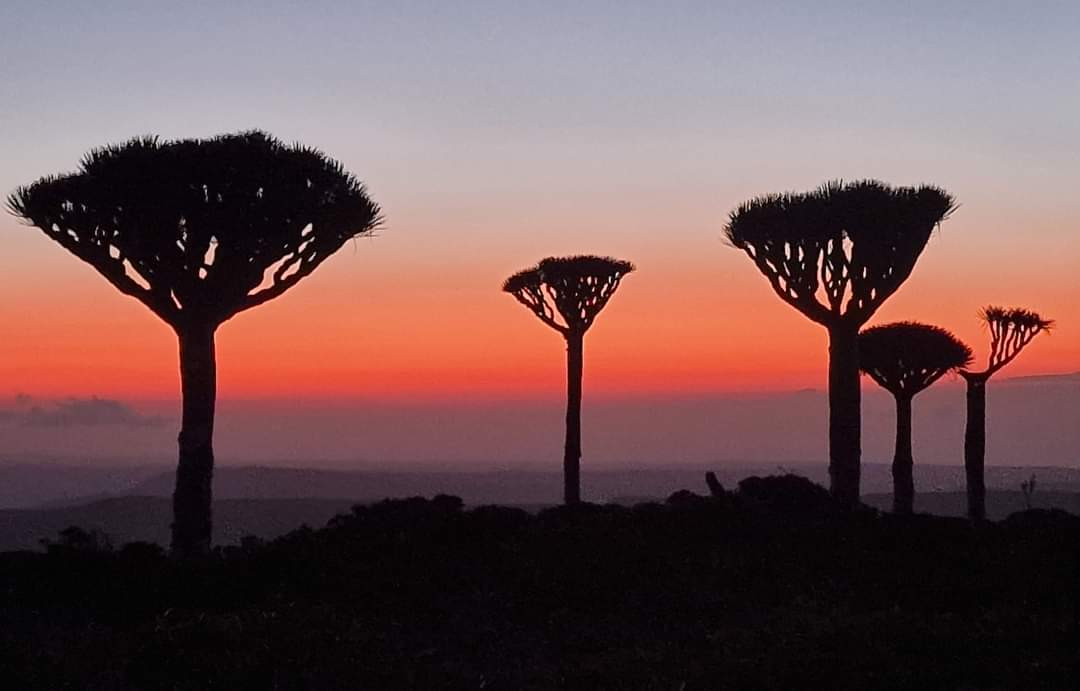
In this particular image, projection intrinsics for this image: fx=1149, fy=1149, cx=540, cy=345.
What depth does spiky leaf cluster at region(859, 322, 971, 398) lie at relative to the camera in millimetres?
27875

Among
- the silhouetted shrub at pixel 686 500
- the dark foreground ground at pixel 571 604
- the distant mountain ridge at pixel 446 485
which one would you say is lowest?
the distant mountain ridge at pixel 446 485

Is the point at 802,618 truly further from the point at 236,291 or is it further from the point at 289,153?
the point at 289,153

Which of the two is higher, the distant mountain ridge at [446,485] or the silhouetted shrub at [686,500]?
the silhouetted shrub at [686,500]

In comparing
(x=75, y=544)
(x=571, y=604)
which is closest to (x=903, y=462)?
(x=571, y=604)

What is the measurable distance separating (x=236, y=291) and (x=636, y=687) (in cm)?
1063

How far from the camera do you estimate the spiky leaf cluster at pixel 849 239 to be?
21.3m

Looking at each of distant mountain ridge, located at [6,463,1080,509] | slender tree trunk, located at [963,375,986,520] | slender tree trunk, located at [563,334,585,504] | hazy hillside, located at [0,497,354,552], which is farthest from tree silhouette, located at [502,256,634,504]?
distant mountain ridge, located at [6,463,1080,509]

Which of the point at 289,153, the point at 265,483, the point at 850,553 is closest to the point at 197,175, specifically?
the point at 289,153

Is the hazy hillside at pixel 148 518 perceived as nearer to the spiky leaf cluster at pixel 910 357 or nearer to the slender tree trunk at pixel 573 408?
the slender tree trunk at pixel 573 408

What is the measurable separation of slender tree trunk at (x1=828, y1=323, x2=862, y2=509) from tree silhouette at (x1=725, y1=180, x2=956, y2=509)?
2cm

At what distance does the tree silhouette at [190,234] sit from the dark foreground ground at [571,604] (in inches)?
84.4

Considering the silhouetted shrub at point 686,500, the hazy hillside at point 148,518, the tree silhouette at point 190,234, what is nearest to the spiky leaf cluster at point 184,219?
the tree silhouette at point 190,234

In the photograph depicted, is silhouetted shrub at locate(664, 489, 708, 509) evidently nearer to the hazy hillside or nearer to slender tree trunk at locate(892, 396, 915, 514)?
slender tree trunk at locate(892, 396, 915, 514)

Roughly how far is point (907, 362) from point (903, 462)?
252 cm
